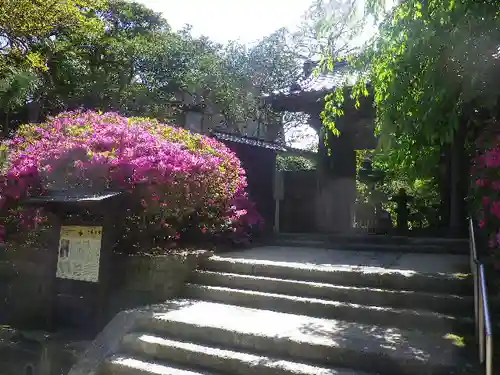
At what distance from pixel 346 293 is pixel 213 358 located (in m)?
1.75

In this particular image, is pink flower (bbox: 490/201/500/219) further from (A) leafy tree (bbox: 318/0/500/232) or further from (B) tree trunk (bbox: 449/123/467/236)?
(B) tree trunk (bbox: 449/123/467/236)

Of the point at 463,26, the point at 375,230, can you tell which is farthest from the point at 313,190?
the point at 463,26

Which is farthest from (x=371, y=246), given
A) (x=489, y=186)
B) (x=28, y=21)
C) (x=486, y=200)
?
(x=28, y=21)

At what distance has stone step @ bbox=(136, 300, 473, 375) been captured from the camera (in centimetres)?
362

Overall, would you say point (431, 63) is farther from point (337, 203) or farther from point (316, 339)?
point (337, 203)

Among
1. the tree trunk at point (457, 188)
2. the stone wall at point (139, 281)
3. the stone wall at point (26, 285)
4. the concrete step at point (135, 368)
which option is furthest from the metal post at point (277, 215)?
the concrete step at point (135, 368)

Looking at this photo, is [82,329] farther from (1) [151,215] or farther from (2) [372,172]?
(2) [372,172]

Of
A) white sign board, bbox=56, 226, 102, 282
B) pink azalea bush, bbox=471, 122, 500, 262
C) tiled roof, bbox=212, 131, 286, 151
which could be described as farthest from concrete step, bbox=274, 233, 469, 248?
white sign board, bbox=56, 226, 102, 282

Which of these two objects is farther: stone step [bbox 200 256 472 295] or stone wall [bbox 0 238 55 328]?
stone wall [bbox 0 238 55 328]

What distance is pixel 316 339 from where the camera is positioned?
13.4ft

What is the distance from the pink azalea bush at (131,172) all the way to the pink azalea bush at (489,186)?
3475 mm

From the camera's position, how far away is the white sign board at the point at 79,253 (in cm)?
534

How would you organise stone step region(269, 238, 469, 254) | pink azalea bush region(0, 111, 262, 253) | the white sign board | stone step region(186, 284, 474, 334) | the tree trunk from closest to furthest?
1. stone step region(186, 284, 474, 334)
2. the white sign board
3. pink azalea bush region(0, 111, 262, 253)
4. stone step region(269, 238, 469, 254)
5. the tree trunk

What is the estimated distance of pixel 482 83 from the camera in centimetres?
396
